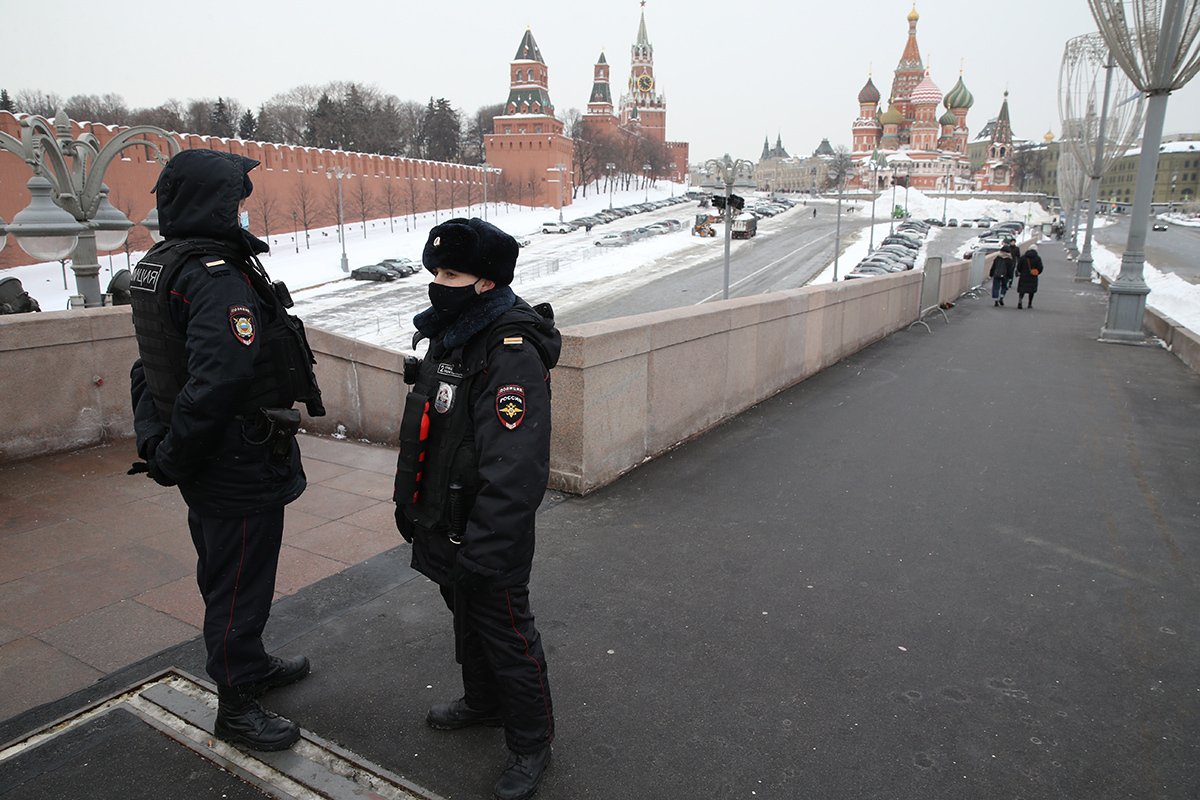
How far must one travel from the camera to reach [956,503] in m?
5.68

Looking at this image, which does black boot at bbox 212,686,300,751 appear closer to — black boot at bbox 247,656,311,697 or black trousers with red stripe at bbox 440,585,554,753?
black boot at bbox 247,656,311,697

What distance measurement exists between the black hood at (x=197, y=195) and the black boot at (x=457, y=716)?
1.96m

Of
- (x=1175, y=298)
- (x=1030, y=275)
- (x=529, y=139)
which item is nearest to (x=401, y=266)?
(x=1030, y=275)

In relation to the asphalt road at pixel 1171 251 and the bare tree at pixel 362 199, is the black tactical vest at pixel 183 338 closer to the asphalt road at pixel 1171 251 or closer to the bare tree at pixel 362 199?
the asphalt road at pixel 1171 251

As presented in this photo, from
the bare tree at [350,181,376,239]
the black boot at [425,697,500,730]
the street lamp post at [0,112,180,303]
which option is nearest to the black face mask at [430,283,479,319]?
the black boot at [425,697,500,730]

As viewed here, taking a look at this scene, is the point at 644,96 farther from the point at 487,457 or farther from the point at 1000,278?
the point at 487,457

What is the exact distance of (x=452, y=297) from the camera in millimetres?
2662

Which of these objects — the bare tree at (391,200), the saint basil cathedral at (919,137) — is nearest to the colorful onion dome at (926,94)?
the saint basil cathedral at (919,137)

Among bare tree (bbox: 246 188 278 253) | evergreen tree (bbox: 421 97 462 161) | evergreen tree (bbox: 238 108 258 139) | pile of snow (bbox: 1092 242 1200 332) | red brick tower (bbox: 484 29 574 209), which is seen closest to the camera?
pile of snow (bbox: 1092 242 1200 332)

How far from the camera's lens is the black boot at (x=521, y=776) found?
2.66 metres

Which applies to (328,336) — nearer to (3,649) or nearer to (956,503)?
(3,649)

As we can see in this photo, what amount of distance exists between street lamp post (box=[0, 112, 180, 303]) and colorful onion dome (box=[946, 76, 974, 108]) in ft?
494

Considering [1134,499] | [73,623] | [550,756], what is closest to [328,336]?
[73,623]

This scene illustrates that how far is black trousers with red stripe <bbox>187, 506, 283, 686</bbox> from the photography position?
2.89m
